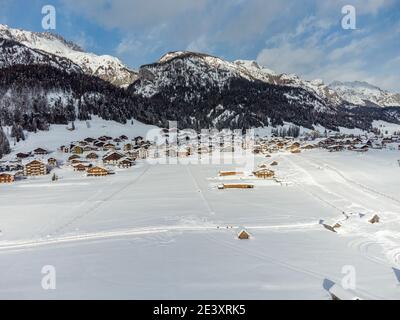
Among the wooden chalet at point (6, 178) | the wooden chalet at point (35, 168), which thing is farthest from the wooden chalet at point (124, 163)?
the wooden chalet at point (6, 178)

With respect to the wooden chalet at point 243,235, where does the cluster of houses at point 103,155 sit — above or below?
above

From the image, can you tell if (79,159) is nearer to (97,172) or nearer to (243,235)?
(97,172)

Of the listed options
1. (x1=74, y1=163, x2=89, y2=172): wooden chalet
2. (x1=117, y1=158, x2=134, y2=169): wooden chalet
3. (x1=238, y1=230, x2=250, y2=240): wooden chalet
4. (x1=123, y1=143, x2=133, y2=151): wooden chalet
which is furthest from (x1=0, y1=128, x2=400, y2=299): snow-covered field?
(x1=123, y1=143, x2=133, y2=151): wooden chalet

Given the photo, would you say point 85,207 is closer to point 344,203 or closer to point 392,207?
point 344,203

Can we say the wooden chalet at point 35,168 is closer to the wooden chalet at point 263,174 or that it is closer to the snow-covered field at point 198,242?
the snow-covered field at point 198,242

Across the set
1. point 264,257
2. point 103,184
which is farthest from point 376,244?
point 103,184
